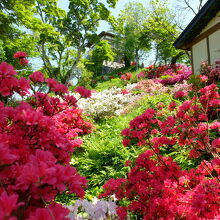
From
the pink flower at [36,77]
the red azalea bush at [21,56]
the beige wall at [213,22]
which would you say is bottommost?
the pink flower at [36,77]

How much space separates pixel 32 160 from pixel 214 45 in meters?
11.7

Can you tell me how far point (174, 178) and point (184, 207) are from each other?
71 centimetres

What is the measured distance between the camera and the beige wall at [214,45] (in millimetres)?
10617

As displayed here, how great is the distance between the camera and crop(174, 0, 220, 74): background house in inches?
409

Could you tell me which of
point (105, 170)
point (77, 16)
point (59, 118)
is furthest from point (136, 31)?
point (105, 170)

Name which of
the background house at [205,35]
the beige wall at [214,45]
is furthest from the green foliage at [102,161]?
the background house at [205,35]

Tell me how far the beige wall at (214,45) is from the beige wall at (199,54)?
55 cm

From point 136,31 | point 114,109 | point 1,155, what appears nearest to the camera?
point 1,155

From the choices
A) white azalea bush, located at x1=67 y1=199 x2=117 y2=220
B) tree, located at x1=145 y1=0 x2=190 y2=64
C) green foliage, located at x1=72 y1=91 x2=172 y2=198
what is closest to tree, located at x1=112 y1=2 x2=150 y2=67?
tree, located at x1=145 y1=0 x2=190 y2=64

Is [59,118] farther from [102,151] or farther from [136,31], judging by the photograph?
[136,31]

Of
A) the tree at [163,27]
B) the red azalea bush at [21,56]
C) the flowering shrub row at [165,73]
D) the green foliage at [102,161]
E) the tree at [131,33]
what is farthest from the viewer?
the tree at [131,33]

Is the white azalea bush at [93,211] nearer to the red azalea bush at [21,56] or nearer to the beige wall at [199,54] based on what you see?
the red azalea bush at [21,56]

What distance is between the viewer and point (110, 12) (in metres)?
22.6

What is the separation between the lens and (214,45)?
10906mm
